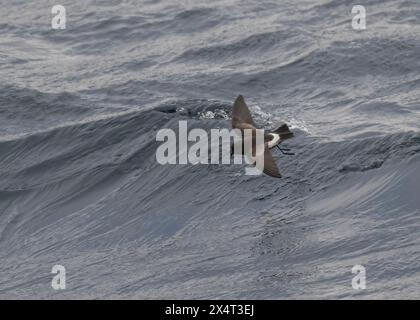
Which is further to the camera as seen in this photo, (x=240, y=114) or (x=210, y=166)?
(x=210, y=166)

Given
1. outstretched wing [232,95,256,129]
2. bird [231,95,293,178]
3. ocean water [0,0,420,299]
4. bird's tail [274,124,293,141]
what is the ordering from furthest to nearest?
1. outstretched wing [232,95,256,129]
2. bird's tail [274,124,293,141]
3. bird [231,95,293,178]
4. ocean water [0,0,420,299]

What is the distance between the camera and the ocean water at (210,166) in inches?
471

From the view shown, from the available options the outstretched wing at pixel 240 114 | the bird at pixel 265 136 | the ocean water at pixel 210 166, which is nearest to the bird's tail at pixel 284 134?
the bird at pixel 265 136

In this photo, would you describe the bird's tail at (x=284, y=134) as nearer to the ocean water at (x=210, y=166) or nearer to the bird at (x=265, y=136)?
the bird at (x=265, y=136)

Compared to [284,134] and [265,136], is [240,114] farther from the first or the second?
[284,134]

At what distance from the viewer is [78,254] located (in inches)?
518

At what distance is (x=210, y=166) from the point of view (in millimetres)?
14906

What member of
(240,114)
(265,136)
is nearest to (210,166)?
(240,114)

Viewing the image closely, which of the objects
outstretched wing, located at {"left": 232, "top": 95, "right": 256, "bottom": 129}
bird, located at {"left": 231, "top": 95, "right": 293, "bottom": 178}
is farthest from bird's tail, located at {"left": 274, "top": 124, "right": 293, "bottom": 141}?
outstretched wing, located at {"left": 232, "top": 95, "right": 256, "bottom": 129}

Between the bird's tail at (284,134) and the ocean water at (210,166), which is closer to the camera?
the ocean water at (210,166)

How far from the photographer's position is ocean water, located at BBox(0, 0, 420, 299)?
1196 centimetres

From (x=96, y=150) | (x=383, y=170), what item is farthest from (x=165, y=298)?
(x=96, y=150)

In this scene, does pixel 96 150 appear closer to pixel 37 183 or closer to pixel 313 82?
pixel 37 183

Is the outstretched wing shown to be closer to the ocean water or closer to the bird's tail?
the bird's tail
